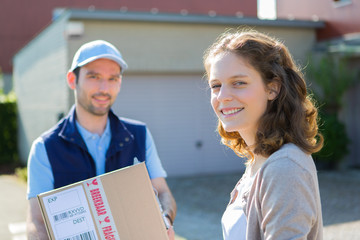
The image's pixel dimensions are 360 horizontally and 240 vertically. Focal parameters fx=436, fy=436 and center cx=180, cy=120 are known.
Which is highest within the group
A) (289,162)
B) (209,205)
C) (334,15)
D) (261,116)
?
(334,15)

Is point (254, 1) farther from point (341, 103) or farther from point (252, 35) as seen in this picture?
point (252, 35)

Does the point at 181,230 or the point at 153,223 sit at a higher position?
the point at 153,223

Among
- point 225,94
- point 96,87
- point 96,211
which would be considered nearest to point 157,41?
point 96,87

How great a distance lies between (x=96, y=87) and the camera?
8.60ft

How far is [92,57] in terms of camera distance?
2557 mm

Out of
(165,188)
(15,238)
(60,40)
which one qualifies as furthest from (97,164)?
(60,40)

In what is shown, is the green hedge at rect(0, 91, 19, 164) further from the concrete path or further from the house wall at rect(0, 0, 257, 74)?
the house wall at rect(0, 0, 257, 74)

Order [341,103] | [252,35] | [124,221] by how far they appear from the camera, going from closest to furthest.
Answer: [252,35] → [124,221] → [341,103]

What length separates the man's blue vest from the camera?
2.45m

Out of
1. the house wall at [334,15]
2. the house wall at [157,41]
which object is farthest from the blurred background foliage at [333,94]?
the house wall at [157,41]

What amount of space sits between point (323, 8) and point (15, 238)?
991 centimetres

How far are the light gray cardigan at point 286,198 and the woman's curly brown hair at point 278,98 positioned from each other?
104mm

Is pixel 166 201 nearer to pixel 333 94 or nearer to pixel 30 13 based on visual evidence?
pixel 333 94

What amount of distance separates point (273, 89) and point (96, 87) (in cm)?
128
